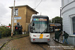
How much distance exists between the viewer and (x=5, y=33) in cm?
1487

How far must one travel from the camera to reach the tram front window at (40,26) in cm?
885

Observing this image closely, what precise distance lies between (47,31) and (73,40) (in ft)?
10.2

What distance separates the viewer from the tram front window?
885cm

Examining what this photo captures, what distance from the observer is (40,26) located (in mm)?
8984

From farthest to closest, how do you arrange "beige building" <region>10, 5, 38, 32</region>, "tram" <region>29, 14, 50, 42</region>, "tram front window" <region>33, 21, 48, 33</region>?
"beige building" <region>10, 5, 38, 32</region> → "tram front window" <region>33, 21, 48, 33</region> → "tram" <region>29, 14, 50, 42</region>

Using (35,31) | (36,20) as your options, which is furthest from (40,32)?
(36,20)

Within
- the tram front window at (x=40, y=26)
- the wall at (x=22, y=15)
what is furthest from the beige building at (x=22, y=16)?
the tram front window at (x=40, y=26)

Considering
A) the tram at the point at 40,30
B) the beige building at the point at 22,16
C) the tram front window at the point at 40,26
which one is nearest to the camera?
the tram at the point at 40,30

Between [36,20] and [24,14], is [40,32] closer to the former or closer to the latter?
[36,20]

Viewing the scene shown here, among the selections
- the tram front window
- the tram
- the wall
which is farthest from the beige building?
the tram front window

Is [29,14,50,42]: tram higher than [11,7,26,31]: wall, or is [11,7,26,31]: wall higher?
[11,7,26,31]: wall

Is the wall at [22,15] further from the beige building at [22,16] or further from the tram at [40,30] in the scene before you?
the tram at [40,30]

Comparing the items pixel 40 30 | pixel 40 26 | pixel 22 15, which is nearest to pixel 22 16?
pixel 22 15

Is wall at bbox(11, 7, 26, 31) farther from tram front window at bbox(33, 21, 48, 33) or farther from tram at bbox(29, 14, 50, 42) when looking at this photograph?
tram front window at bbox(33, 21, 48, 33)
